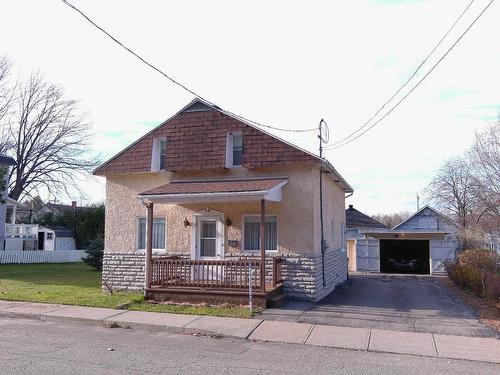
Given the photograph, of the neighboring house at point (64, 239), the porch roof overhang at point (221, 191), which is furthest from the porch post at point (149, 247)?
the neighboring house at point (64, 239)

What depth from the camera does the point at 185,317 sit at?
11.4 m

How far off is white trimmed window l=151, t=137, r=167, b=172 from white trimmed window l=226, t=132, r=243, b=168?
2131 millimetres

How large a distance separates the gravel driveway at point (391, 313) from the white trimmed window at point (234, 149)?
447 cm

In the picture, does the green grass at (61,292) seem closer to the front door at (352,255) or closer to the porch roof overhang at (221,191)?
the porch roof overhang at (221,191)

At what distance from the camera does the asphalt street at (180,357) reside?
717 centimetres

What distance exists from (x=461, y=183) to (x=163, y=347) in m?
45.8

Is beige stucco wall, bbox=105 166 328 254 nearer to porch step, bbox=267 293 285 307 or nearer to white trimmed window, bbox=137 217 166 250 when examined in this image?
white trimmed window, bbox=137 217 166 250

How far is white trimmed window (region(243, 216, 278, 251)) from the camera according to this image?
47.0 ft

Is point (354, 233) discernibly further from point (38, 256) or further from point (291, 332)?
point (291, 332)

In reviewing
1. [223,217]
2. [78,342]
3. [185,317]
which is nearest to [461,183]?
[223,217]

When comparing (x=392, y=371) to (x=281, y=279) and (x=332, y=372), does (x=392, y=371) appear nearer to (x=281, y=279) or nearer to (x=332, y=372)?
(x=332, y=372)

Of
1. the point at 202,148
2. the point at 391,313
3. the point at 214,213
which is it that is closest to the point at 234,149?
the point at 202,148

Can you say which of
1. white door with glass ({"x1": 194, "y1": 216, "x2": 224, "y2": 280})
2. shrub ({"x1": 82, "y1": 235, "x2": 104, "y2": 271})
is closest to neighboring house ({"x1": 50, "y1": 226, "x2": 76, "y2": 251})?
shrub ({"x1": 82, "y1": 235, "x2": 104, "y2": 271})

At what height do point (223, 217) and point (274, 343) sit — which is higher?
point (223, 217)
